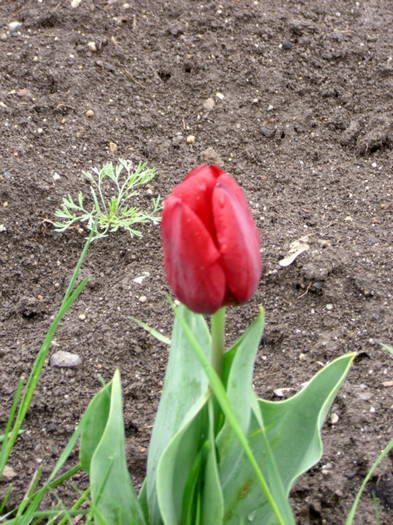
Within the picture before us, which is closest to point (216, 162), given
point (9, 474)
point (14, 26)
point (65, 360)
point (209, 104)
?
point (209, 104)

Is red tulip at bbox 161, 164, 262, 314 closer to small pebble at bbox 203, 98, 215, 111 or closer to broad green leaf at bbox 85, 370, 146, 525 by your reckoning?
broad green leaf at bbox 85, 370, 146, 525

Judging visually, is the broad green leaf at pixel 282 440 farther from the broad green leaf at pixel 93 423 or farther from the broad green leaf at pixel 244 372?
the broad green leaf at pixel 93 423

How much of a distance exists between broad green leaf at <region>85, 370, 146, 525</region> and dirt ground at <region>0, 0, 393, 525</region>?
0.48 m

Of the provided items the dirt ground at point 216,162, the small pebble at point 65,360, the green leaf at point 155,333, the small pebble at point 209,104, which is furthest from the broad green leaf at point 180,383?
the small pebble at point 209,104

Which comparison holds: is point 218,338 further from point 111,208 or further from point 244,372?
point 111,208

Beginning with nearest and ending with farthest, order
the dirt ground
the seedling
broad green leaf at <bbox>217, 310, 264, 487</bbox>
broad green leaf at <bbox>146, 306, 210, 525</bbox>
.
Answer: broad green leaf at <bbox>217, 310, 264, 487</bbox>
broad green leaf at <bbox>146, 306, 210, 525</bbox>
the dirt ground
the seedling

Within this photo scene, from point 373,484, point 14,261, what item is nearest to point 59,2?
point 14,261

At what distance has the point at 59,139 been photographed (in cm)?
251

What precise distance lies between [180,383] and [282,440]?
0.67ft

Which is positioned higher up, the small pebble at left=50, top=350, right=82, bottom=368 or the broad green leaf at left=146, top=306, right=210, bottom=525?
the broad green leaf at left=146, top=306, right=210, bottom=525

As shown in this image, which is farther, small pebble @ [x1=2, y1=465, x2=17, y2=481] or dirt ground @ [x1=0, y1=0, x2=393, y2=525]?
dirt ground @ [x1=0, y1=0, x2=393, y2=525]

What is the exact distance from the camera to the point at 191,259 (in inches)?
34.1

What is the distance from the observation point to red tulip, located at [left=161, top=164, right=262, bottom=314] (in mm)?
858

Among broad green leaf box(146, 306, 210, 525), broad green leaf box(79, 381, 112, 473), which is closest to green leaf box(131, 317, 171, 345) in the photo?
broad green leaf box(146, 306, 210, 525)
